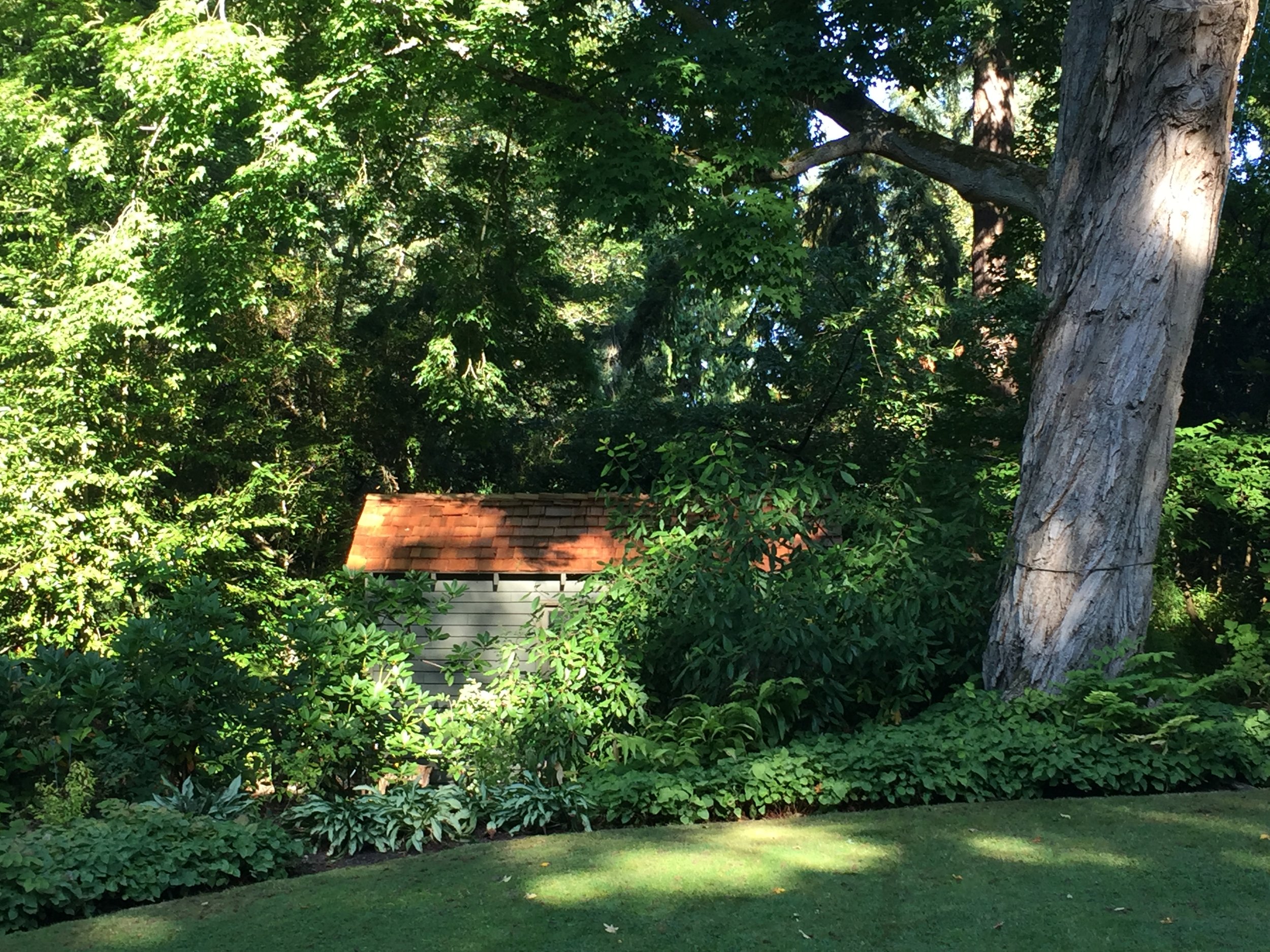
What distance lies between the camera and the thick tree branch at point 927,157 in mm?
11469

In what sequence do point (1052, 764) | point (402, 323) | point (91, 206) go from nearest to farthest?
point (1052, 764)
point (91, 206)
point (402, 323)

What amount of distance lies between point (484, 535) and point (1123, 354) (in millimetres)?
7138

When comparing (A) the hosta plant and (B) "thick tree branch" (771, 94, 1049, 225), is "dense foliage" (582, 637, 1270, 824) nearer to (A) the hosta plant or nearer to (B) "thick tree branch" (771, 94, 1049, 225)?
(A) the hosta plant

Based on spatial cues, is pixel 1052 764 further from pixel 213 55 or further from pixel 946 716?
pixel 213 55

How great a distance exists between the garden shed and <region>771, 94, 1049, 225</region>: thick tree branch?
15.3 feet

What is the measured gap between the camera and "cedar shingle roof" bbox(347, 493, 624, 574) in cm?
1214

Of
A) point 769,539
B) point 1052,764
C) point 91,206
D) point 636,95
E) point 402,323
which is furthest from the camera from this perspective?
point 402,323

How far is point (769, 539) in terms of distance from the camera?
27.5 feet

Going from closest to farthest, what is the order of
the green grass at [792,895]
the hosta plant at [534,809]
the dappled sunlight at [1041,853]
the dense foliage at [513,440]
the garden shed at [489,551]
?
1. the green grass at [792,895]
2. the dappled sunlight at [1041,853]
3. the hosta plant at [534,809]
4. the dense foliage at [513,440]
5. the garden shed at [489,551]

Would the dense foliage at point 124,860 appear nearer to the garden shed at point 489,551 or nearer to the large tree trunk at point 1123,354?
the large tree trunk at point 1123,354

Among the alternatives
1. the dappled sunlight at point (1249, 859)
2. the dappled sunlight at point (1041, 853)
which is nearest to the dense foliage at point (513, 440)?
the dappled sunlight at point (1041, 853)

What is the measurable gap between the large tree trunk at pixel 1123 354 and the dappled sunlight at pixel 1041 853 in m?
2.29

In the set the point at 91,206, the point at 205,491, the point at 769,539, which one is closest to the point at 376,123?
the point at 91,206

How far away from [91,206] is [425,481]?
6.14m
